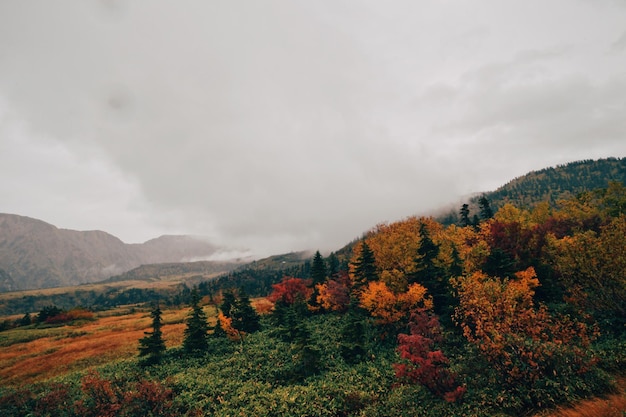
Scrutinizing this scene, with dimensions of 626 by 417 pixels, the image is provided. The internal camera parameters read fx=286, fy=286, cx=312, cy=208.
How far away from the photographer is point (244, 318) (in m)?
56.2

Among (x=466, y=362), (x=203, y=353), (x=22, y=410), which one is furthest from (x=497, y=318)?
(x=22, y=410)

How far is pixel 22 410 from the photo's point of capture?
102ft

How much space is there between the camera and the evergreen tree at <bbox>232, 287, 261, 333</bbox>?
55625 millimetres

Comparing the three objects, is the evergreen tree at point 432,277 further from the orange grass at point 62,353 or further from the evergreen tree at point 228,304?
the orange grass at point 62,353

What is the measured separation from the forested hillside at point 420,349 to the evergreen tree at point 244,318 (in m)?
0.30

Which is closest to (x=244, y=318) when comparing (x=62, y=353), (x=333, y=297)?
(x=333, y=297)

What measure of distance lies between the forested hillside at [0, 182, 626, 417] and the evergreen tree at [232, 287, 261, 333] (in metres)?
0.30

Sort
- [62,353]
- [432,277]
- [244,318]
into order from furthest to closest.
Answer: [62,353] < [244,318] < [432,277]

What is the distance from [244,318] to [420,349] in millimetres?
38183

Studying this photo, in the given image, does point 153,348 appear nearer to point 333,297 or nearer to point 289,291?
point 289,291

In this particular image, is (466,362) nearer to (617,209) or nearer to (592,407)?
(592,407)

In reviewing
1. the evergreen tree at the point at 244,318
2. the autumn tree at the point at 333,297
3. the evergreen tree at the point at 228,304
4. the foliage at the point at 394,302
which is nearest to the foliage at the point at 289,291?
the autumn tree at the point at 333,297

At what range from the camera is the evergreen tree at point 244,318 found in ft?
182

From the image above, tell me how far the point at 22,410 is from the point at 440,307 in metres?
52.2
